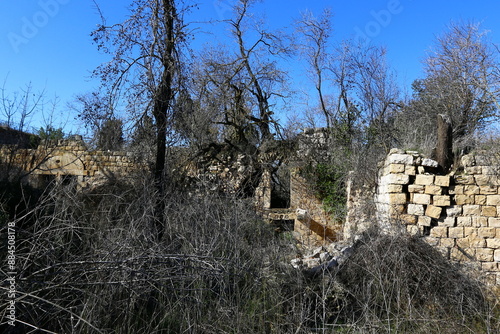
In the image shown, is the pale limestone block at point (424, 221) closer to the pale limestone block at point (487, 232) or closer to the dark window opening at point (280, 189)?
the pale limestone block at point (487, 232)

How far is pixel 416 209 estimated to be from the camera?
6.70 meters

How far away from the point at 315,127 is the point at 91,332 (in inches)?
478

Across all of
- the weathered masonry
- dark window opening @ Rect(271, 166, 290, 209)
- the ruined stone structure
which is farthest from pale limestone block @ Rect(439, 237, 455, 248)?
the ruined stone structure

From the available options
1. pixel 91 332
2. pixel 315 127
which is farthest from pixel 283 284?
pixel 315 127

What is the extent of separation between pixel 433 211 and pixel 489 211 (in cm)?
88

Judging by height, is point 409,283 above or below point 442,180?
below

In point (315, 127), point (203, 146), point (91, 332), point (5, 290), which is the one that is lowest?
point (91, 332)

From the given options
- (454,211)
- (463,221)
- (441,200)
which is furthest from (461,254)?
(441,200)

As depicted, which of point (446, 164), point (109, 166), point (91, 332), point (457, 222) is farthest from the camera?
point (109, 166)

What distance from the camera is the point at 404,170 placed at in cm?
678

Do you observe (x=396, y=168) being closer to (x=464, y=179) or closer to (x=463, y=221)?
(x=464, y=179)

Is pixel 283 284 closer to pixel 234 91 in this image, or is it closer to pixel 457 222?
pixel 457 222

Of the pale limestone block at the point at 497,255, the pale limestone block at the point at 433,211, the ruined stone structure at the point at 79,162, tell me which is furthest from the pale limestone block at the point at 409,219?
the ruined stone structure at the point at 79,162

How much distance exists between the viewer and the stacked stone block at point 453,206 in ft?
21.5
